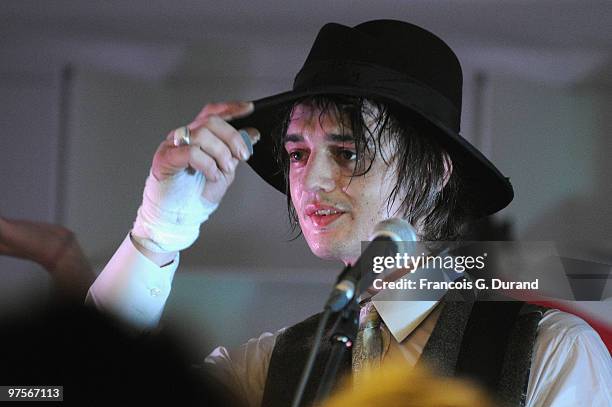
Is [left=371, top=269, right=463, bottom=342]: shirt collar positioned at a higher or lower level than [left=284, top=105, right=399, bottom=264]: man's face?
lower

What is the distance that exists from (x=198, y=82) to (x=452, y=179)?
0.98m

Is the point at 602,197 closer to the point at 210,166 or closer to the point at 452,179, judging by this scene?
the point at 452,179

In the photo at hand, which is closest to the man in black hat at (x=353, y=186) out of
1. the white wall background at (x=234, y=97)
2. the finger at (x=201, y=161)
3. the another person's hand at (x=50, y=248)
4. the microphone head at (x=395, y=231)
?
the finger at (x=201, y=161)

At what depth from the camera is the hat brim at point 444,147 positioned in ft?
4.00

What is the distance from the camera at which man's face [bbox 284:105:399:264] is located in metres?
1.22

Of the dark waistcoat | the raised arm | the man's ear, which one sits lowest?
the dark waistcoat

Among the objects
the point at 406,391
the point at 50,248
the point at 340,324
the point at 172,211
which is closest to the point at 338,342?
the point at 340,324

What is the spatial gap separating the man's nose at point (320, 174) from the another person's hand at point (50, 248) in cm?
64

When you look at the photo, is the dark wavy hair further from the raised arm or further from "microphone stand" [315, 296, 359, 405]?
"microphone stand" [315, 296, 359, 405]

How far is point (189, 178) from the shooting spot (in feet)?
4.04

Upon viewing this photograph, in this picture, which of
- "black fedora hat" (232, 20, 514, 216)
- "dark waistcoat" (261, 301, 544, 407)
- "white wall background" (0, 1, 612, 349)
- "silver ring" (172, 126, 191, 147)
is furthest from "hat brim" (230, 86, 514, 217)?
"white wall background" (0, 1, 612, 349)

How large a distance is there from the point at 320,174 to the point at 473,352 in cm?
34

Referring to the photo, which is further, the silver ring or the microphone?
the silver ring

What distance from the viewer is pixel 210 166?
1.16m
